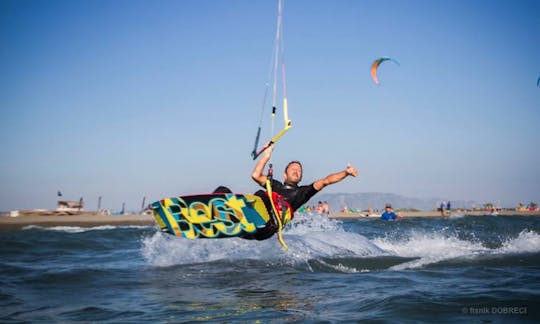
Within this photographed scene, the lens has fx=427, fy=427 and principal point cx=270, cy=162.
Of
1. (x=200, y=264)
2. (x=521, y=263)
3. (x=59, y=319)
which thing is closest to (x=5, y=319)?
(x=59, y=319)

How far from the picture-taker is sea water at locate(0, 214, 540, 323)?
13.9ft

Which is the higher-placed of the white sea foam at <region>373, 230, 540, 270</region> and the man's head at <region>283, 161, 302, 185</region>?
the man's head at <region>283, 161, 302, 185</region>

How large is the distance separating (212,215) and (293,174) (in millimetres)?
1599

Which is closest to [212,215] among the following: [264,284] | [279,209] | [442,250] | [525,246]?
[279,209]

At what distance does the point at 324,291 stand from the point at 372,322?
148cm

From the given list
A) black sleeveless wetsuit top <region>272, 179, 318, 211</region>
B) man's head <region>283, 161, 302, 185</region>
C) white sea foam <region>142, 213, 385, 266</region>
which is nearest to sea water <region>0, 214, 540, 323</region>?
white sea foam <region>142, 213, 385, 266</region>

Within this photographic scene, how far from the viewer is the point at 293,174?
7574 millimetres

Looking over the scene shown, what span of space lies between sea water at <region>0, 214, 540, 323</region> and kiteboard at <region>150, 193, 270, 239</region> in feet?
2.13

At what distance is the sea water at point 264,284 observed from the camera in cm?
424

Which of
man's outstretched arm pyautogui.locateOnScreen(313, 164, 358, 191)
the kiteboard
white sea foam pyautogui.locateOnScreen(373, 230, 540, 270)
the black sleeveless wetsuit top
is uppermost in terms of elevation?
man's outstretched arm pyautogui.locateOnScreen(313, 164, 358, 191)

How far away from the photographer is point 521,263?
23.9ft

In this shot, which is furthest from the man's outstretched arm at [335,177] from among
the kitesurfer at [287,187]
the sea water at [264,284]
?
the sea water at [264,284]

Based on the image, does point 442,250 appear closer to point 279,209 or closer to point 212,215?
point 279,209

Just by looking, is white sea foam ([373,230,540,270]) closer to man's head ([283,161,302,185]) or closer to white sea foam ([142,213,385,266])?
white sea foam ([142,213,385,266])
